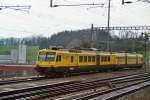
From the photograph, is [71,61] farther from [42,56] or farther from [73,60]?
[42,56]

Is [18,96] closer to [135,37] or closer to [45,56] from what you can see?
[45,56]

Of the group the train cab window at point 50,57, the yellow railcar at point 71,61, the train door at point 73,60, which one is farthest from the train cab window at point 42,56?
the train door at point 73,60

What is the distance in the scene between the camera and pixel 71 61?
1427 inches

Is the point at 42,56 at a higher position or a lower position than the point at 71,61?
higher

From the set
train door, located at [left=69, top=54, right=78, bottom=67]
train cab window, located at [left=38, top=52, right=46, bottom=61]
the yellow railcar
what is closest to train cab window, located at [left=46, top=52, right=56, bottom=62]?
the yellow railcar

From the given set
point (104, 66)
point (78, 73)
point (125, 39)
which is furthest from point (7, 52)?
point (125, 39)

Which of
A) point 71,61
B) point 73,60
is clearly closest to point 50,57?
point 71,61

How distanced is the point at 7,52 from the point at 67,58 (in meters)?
36.3

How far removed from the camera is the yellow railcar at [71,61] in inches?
1351

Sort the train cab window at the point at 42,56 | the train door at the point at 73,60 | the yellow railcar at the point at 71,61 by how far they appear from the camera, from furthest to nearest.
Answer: the train door at the point at 73,60
the train cab window at the point at 42,56
the yellow railcar at the point at 71,61

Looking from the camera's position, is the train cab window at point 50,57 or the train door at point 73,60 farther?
the train door at point 73,60

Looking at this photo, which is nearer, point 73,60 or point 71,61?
point 71,61

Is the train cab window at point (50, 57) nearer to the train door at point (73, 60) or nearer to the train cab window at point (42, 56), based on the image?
the train cab window at point (42, 56)

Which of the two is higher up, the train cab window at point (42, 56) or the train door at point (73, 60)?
the train cab window at point (42, 56)
